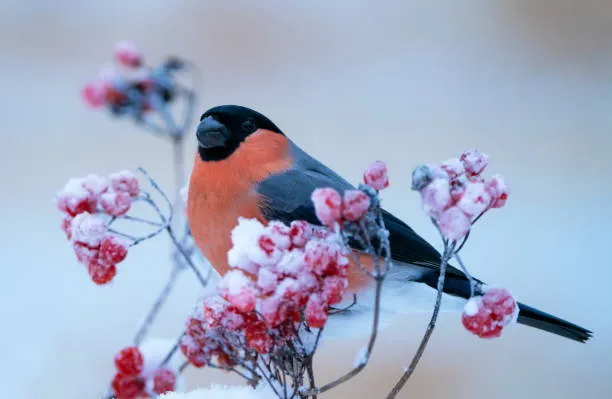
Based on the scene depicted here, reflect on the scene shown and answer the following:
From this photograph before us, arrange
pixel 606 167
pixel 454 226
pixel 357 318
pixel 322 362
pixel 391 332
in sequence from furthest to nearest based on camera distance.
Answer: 1. pixel 606 167
2. pixel 391 332
3. pixel 322 362
4. pixel 357 318
5. pixel 454 226

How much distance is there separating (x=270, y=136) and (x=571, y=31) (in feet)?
3.41

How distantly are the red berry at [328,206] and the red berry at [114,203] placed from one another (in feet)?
0.57

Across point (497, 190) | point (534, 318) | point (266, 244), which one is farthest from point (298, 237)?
point (534, 318)

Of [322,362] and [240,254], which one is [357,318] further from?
[322,362]

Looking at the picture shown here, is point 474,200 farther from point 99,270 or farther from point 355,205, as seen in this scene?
point 99,270

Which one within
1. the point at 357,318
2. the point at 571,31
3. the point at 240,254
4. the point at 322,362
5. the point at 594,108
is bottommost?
the point at 322,362

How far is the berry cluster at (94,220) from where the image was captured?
586 millimetres

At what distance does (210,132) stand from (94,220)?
17 centimetres

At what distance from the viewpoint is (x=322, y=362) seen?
1.24 meters

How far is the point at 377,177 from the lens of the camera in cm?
53

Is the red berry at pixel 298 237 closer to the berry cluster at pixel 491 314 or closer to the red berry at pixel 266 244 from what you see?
the red berry at pixel 266 244

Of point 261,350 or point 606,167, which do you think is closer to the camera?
point 261,350

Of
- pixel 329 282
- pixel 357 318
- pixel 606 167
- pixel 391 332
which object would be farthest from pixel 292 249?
pixel 606 167

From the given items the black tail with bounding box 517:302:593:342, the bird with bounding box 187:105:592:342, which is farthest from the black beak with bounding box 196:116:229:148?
the black tail with bounding box 517:302:593:342
